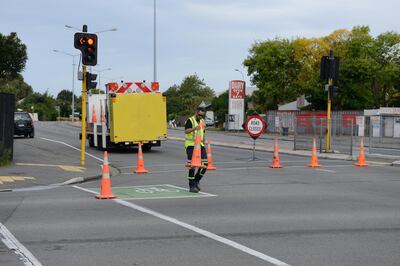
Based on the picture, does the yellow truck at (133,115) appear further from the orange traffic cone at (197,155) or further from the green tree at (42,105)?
the green tree at (42,105)

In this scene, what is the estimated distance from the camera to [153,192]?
1255 cm

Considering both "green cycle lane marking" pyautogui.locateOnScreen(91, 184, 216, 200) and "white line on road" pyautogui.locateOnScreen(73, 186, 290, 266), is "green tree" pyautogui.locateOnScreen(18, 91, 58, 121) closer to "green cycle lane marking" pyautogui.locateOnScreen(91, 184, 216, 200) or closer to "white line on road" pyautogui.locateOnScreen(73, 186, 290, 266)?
"green cycle lane marking" pyautogui.locateOnScreen(91, 184, 216, 200)

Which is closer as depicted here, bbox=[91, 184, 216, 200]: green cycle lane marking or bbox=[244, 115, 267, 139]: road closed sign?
bbox=[91, 184, 216, 200]: green cycle lane marking

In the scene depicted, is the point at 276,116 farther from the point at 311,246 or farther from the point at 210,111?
the point at 311,246

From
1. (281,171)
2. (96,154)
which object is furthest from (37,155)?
(281,171)

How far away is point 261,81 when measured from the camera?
59062 mm

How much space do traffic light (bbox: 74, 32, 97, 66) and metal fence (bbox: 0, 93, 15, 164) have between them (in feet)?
8.54

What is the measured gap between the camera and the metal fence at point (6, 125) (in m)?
17.3

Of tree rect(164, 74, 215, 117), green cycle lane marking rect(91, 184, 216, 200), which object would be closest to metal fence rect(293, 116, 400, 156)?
green cycle lane marking rect(91, 184, 216, 200)

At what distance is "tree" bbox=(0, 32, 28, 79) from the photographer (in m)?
68.2

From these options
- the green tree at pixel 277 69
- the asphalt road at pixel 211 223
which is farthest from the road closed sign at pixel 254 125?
the green tree at pixel 277 69

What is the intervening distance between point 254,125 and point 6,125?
28.6 ft

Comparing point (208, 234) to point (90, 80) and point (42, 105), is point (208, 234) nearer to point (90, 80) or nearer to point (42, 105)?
point (90, 80)

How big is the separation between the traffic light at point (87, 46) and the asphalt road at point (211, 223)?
3956 millimetres
